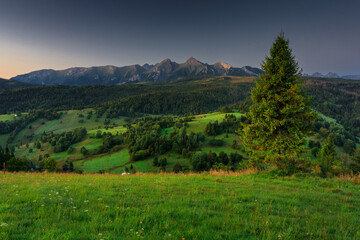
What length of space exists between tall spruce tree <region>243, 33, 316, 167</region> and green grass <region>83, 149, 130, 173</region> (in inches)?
3369

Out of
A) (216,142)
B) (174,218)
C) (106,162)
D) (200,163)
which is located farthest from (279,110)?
(106,162)

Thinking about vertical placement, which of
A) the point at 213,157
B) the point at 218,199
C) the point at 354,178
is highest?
the point at 218,199

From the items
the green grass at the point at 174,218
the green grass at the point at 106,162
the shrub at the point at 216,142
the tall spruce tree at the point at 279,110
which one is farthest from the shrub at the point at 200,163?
the green grass at the point at 174,218

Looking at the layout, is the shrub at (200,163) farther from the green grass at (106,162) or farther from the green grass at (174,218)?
the green grass at (174,218)

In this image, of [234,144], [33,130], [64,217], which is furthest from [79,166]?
[33,130]

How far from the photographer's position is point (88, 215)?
516cm

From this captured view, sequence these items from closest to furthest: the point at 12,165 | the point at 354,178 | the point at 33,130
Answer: the point at 354,178, the point at 12,165, the point at 33,130

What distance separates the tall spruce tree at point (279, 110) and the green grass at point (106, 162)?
3369 inches

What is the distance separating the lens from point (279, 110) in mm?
18703

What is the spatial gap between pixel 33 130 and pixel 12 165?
196m

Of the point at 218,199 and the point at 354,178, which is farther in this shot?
the point at 354,178

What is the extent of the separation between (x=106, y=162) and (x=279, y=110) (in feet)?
314

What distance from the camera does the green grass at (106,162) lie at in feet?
289

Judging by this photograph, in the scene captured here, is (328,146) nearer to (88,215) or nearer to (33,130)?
(88,215)
